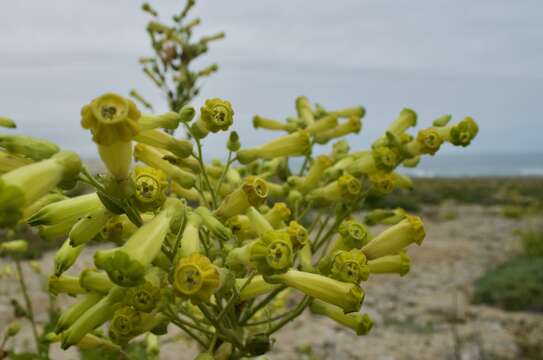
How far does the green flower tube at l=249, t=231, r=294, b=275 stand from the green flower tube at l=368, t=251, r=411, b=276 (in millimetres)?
694

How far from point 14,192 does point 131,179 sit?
27 cm

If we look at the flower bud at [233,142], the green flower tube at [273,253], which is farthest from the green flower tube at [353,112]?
the green flower tube at [273,253]

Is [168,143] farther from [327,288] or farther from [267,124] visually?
[267,124]

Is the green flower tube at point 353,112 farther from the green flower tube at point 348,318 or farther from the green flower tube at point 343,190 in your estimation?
the green flower tube at point 348,318

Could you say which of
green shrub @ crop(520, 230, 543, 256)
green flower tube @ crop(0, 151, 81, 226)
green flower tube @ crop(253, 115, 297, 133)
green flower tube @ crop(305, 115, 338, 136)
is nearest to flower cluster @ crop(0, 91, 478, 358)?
green flower tube @ crop(0, 151, 81, 226)

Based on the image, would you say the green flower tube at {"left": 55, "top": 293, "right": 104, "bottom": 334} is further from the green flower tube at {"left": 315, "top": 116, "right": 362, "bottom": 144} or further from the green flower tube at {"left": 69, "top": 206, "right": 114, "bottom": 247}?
the green flower tube at {"left": 315, "top": 116, "right": 362, "bottom": 144}

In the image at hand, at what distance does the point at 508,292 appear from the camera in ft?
33.1

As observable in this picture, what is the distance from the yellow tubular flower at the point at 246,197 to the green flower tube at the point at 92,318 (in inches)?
16.4

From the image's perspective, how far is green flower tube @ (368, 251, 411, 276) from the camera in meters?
1.97

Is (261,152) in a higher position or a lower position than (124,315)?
higher

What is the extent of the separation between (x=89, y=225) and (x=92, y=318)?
29 cm

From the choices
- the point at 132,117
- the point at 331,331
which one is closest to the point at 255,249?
the point at 132,117

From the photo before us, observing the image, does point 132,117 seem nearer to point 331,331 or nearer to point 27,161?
point 27,161

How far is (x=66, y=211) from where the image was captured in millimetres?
1387
